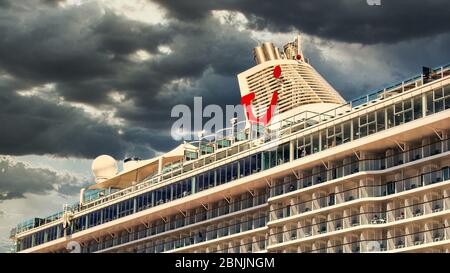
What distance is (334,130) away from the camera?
82.9 metres

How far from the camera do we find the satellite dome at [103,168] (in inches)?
5148

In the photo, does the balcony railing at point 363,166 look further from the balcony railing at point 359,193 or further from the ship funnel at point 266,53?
the ship funnel at point 266,53

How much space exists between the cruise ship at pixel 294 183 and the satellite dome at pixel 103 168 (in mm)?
2224

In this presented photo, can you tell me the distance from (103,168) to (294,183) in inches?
1865

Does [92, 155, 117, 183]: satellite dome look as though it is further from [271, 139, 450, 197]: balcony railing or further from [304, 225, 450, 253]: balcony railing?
[304, 225, 450, 253]: balcony railing

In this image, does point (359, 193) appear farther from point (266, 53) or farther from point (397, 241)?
point (266, 53)

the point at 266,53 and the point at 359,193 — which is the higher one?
the point at 266,53

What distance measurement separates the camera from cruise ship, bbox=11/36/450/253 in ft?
246

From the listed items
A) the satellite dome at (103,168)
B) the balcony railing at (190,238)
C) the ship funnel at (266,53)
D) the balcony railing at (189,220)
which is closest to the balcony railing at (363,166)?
the balcony railing at (189,220)

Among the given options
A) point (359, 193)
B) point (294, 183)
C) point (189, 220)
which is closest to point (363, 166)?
point (359, 193)

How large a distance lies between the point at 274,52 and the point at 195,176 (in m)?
32.1

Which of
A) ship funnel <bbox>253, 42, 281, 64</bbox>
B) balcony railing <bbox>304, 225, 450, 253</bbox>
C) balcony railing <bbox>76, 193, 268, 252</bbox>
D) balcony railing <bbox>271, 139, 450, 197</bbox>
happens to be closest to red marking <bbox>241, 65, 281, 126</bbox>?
ship funnel <bbox>253, 42, 281, 64</bbox>

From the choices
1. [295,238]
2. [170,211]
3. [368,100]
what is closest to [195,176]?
[170,211]

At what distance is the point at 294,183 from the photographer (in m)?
88.7
